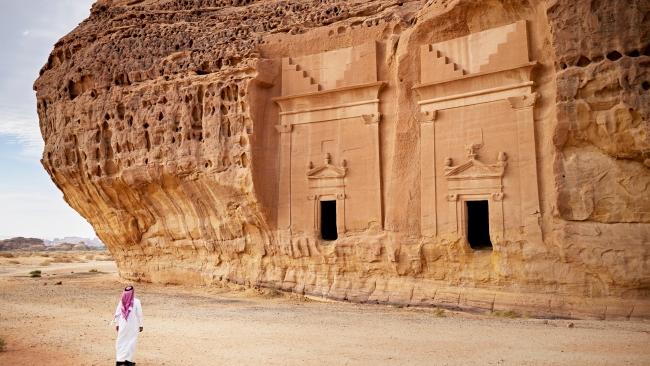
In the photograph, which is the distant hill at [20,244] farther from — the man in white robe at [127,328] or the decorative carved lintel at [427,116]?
the man in white robe at [127,328]

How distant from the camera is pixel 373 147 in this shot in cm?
1548

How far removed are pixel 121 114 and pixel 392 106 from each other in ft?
37.4

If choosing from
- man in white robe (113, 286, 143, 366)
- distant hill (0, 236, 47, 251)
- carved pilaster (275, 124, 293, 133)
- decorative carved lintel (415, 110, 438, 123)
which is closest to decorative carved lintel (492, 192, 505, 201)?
decorative carved lintel (415, 110, 438, 123)

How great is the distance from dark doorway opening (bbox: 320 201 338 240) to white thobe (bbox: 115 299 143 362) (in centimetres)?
881

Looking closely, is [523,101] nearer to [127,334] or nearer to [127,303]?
[127,303]

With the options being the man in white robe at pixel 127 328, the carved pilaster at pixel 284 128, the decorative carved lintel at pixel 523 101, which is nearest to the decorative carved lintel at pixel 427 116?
the decorative carved lintel at pixel 523 101

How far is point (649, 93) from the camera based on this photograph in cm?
1098

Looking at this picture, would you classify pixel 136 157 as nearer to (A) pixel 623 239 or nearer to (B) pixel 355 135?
(B) pixel 355 135

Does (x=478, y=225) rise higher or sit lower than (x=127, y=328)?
higher

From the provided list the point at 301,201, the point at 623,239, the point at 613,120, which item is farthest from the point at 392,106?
the point at 623,239

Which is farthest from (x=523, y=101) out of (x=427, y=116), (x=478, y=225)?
(x=478, y=225)

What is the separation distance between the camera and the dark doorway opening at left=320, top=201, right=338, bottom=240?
661 inches

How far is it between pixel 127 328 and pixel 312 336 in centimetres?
360

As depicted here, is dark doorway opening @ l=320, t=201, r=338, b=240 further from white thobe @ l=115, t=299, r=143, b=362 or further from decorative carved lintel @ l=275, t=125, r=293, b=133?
white thobe @ l=115, t=299, r=143, b=362
